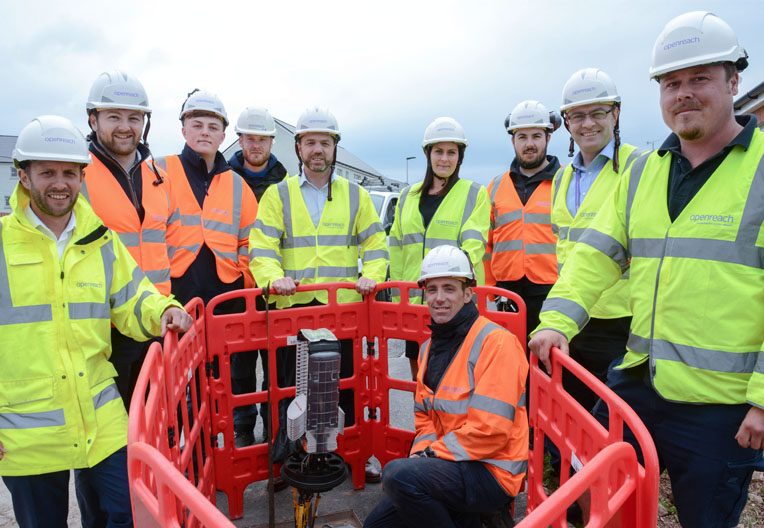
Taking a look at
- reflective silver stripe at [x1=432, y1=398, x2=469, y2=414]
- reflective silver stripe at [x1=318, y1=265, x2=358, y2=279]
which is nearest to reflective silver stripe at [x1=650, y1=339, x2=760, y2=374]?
reflective silver stripe at [x1=432, y1=398, x2=469, y2=414]

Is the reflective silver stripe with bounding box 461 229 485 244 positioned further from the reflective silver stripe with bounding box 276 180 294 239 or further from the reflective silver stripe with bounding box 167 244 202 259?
the reflective silver stripe with bounding box 167 244 202 259

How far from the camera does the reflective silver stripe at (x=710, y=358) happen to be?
191 centimetres

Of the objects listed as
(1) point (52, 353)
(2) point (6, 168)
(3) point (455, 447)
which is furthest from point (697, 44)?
(2) point (6, 168)

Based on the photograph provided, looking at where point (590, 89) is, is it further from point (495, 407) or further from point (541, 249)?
point (495, 407)

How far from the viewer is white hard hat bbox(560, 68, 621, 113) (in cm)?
345

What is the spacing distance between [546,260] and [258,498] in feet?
9.30

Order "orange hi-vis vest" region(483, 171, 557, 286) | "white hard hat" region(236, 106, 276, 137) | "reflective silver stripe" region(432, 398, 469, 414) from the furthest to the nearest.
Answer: "white hard hat" region(236, 106, 276, 137)
"orange hi-vis vest" region(483, 171, 557, 286)
"reflective silver stripe" region(432, 398, 469, 414)

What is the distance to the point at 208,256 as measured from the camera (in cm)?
393

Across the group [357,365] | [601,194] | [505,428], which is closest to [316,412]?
[357,365]

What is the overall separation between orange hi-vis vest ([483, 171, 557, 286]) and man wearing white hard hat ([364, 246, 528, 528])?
1.61 metres

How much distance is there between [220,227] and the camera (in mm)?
3965

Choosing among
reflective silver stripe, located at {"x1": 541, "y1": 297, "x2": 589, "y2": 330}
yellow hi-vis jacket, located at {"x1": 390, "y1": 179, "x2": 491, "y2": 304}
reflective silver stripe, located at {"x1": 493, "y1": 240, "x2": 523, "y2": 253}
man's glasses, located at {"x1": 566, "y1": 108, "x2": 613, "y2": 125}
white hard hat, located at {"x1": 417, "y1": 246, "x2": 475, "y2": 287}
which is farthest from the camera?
reflective silver stripe, located at {"x1": 493, "y1": 240, "x2": 523, "y2": 253}

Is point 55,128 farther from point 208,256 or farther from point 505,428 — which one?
point 505,428

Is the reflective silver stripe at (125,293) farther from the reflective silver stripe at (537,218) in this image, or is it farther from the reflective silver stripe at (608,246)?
the reflective silver stripe at (537,218)
